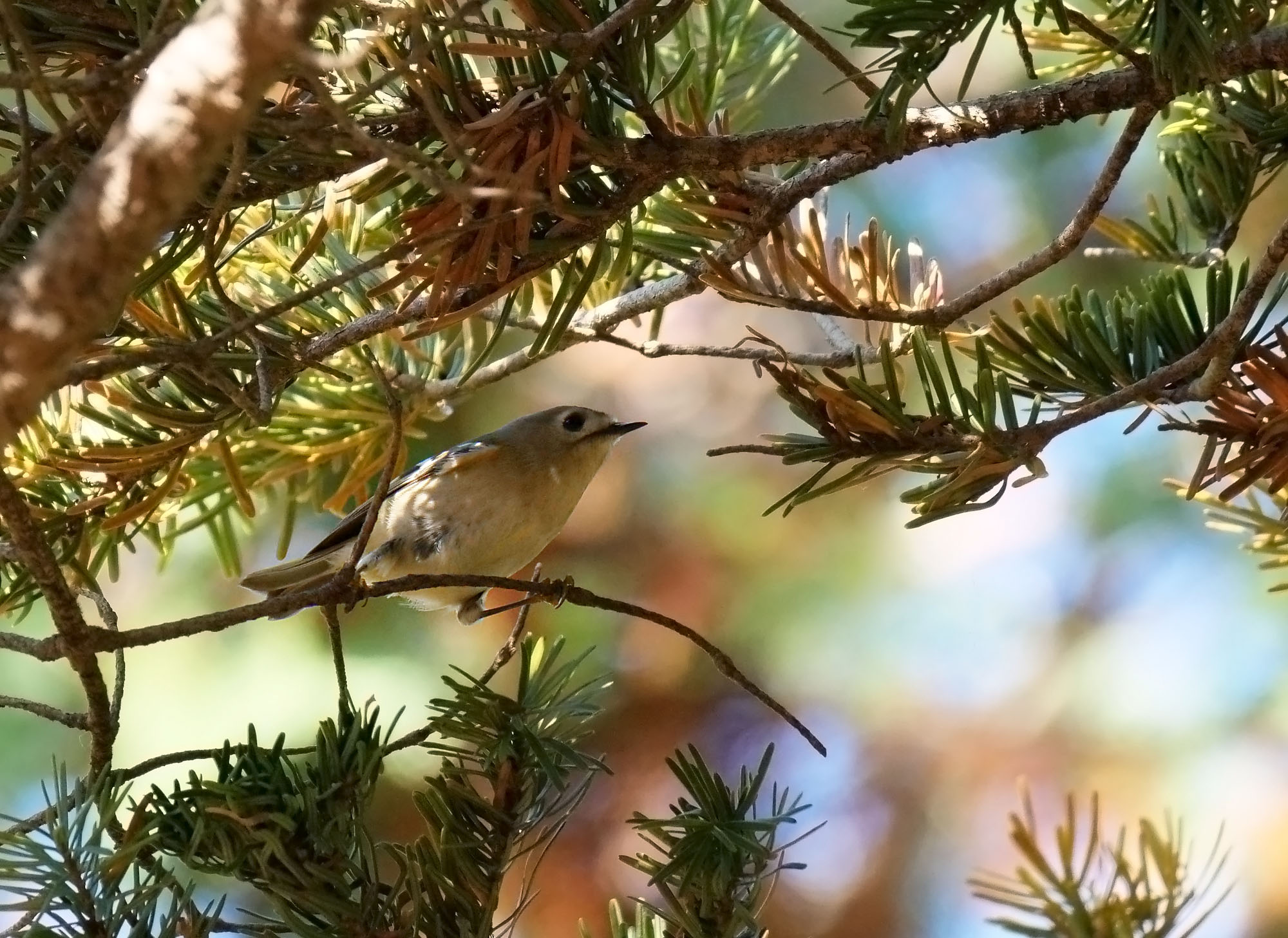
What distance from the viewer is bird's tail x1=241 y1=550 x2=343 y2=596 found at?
1935 mm

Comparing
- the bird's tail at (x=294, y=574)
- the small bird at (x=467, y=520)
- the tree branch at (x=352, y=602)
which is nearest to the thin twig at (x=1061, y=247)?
the tree branch at (x=352, y=602)

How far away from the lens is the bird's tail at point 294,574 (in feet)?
6.35

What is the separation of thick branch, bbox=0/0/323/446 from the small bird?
5.16 feet

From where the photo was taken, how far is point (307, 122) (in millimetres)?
591

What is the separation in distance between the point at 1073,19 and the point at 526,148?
32 centimetres

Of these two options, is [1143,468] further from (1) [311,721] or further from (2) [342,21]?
(2) [342,21]

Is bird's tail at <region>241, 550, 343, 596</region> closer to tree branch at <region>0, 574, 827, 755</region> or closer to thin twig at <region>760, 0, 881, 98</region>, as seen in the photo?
tree branch at <region>0, 574, 827, 755</region>

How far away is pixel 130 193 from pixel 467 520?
1.63 metres

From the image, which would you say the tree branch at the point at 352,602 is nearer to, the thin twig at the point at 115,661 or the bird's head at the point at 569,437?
the thin twig at the point at 115,661

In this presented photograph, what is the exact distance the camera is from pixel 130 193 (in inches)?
14.5

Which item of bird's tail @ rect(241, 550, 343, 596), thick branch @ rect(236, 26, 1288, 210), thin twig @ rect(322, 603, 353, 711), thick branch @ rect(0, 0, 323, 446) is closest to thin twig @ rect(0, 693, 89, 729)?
thin twig @ rect(322, 603, 353, 711)

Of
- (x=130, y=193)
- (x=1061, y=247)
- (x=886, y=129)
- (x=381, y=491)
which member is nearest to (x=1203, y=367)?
(x=1061, y=247)

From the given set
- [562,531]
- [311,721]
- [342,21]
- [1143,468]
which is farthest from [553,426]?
[342,21]

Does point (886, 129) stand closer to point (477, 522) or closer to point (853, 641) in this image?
point (477, 522)
